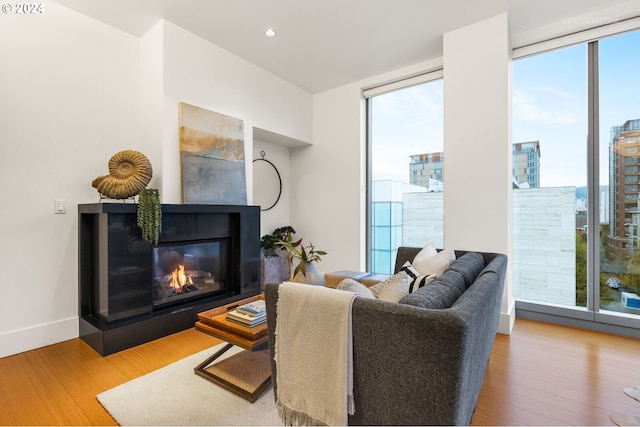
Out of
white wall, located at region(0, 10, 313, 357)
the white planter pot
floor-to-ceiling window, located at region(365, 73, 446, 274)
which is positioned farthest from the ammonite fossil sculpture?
floor-to-ceiling window, located at region(365, 73, 446, 274)

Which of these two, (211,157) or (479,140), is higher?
(479,140)

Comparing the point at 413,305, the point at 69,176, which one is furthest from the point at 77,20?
the point at 413,305

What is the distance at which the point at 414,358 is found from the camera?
992 mm

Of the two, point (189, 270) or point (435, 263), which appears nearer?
point (435, 263)

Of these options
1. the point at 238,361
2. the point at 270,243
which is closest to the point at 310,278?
the point at 238,361

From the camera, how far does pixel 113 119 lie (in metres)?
2.92

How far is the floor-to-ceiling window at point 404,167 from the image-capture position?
380cm

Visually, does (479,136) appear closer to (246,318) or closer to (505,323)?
(505,323)

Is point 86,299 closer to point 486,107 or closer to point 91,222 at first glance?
point 91,222

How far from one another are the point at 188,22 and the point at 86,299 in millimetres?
2677

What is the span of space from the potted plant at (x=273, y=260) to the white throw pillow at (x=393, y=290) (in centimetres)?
269

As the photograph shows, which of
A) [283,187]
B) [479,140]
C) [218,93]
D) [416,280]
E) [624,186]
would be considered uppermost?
[218,93]

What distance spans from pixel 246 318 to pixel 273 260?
7.85 ft

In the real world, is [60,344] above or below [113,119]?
below
